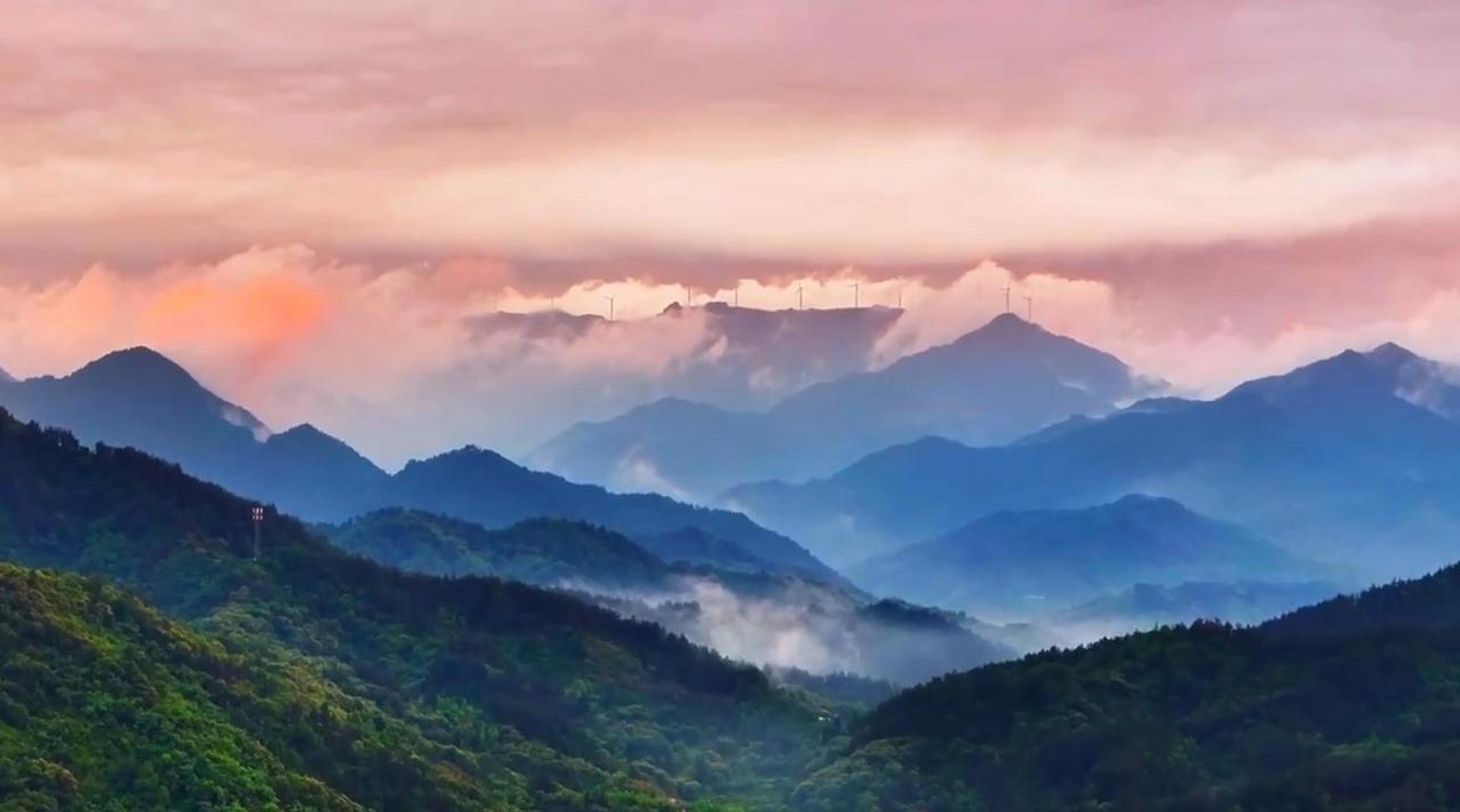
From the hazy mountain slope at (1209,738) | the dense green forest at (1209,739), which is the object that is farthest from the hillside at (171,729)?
the hazy mountain slope at (1209,738)

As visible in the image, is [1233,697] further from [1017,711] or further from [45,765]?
[45,765]

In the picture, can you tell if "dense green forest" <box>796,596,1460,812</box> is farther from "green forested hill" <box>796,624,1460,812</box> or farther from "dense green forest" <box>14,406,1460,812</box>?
"dense green forest" <box>14,406,1460,812</box>

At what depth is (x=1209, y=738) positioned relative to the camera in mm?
183250

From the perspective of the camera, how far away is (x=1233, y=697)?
7456 inches

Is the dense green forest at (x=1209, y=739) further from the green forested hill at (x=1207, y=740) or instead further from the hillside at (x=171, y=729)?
the hillside at (x=171, y=729)

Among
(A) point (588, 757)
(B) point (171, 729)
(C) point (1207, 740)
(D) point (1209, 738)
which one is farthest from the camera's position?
(A) point (588, 757)

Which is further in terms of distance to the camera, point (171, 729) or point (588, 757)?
point (588, 757)

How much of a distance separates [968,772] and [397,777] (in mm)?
56256

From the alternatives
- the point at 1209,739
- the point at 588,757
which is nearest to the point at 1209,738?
the point at 1209,739

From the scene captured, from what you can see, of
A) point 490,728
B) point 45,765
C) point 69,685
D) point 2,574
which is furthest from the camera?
point 490,728

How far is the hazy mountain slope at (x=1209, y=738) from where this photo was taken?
16550 centimetres

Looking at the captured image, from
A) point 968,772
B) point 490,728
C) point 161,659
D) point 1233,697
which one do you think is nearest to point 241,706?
point 161,659

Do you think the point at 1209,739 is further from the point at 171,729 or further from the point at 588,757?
the point at 171,729

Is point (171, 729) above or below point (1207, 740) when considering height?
below
